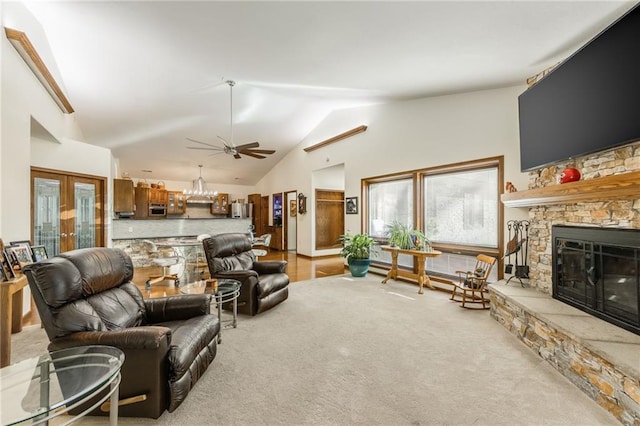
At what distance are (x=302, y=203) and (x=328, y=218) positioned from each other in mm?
930

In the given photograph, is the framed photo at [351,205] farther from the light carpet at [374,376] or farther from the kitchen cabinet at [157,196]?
the kitchen cabinet at [157,196]

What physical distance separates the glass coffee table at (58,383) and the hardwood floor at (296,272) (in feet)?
9.28

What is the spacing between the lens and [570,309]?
2.72 m

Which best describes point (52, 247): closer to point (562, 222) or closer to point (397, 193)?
point (397, 193)

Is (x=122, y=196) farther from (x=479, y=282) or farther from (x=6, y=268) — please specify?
(x=479, y=282)

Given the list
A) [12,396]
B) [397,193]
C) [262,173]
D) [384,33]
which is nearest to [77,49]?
[384,33]

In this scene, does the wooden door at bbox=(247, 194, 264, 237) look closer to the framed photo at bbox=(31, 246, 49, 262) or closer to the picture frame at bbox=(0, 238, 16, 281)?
the framed photo at bbox=(31, 246, 49, 262)

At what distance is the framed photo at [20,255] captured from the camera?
2.69m

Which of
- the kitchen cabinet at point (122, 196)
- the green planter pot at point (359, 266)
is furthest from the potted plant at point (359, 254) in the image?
the kitchen cabinet at point (122, 196)

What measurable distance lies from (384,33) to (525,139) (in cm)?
214

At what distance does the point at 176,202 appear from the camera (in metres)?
10.2

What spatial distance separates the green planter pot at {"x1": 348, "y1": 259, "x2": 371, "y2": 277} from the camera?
18.9 ft

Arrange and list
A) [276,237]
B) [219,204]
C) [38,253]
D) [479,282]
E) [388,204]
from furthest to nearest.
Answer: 1. [219,204]
2. [276,237]
3. [388,204]
4. [479,282]
5. [38,253]

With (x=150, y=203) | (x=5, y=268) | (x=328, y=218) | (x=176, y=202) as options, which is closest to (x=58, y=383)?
(x=5, y=268)
